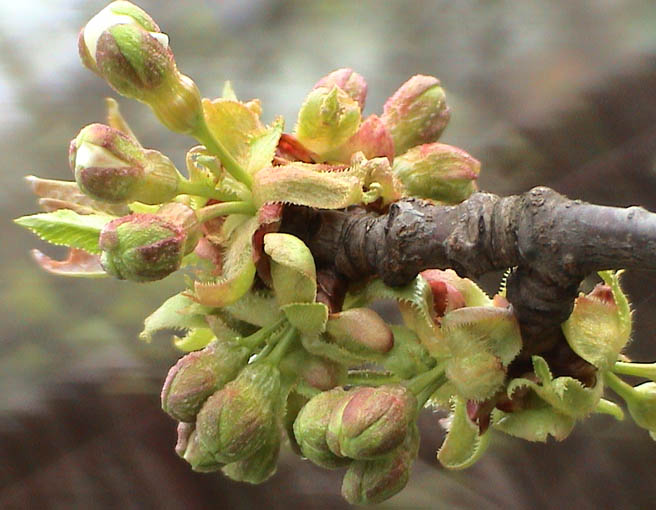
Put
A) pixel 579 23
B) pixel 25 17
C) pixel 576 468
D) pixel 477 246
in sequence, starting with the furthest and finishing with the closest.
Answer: pixel 25 17 → pixel 579 23 → pixel 576 468 → pixel 477 246

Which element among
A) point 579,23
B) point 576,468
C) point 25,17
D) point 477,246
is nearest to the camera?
point 477,246

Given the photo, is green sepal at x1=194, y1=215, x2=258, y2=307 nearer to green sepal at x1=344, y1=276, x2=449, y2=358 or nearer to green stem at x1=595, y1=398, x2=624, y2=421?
green sepal at x1=344, y1=276, x2=449, y2=358

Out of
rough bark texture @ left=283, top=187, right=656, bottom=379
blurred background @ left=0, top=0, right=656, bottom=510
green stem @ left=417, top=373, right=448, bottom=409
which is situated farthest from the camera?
blurred background @ left=0, top=0, right=656, bottom=510

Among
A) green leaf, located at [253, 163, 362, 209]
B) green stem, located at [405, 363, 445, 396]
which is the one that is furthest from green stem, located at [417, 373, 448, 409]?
green leaf, located at [253, 163, 362, 209]

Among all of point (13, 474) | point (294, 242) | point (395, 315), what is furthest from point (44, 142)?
point (294, 242)

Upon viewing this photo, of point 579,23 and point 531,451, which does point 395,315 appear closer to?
point 531,451

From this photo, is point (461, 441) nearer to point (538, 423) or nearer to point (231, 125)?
point (538, 423)
